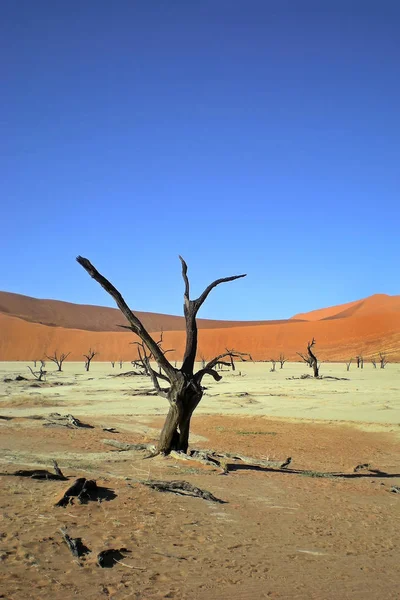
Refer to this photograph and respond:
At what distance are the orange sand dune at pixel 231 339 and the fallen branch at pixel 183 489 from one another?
2897 inches

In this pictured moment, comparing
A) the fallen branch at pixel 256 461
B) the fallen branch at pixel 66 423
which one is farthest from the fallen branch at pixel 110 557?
the fallen branch at pixel 66 423

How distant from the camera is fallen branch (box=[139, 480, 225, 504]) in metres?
6.95

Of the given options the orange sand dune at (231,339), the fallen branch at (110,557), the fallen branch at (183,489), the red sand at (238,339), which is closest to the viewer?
the fallen branch at (110,557)

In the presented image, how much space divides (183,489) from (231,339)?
3780 inches

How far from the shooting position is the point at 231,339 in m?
103

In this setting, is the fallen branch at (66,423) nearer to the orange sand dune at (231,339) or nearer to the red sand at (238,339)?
the red sand at (238,339)

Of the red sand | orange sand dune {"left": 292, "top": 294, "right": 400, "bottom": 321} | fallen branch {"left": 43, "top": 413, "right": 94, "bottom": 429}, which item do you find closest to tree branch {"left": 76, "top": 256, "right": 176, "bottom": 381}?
fallen branch {"left": 43, "top": 413, "right": 94, "bottom": 429}

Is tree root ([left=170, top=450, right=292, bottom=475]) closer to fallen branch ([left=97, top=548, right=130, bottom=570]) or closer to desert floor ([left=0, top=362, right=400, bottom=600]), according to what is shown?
desert floor ([left=0, top=362, right=400, bottom=600])

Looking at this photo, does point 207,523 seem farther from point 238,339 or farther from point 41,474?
point 238,339

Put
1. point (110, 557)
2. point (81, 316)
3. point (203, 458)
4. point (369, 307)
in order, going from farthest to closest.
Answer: point (81, 316), point (369, 307), point (203, 458), point (110, 557)

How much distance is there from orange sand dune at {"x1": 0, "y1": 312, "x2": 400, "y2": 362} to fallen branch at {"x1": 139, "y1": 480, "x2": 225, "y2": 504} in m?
73.6

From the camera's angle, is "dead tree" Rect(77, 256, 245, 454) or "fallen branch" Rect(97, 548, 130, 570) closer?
"fallen branch" Rect(97, 548, 130, 570)

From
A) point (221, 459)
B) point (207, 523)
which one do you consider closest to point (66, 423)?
point (221, 459)

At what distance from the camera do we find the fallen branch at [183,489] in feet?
22.8
